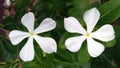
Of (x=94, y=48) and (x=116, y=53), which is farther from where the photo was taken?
(x=116, y=53)

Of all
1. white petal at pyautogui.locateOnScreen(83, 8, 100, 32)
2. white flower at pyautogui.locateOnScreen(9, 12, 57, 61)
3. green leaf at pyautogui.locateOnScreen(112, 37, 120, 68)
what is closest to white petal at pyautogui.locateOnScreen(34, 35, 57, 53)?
white flower at pyautogui.locateOnScreen(9, 12, 57, 61)

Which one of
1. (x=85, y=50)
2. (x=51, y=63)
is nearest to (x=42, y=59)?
(x=51, y=63)

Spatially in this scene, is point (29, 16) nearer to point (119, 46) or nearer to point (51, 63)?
point (51, 63)

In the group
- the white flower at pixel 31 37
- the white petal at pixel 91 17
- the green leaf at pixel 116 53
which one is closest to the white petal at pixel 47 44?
the white flower at pixel 31 37

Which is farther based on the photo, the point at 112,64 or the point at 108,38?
the point at 112,64

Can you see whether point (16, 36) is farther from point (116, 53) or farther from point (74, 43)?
point (116, 53)

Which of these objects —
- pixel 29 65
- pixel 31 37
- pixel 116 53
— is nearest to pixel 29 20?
pixel 31 37

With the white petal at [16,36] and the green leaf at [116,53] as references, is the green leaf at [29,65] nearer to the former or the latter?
the white petal at [16,36]
